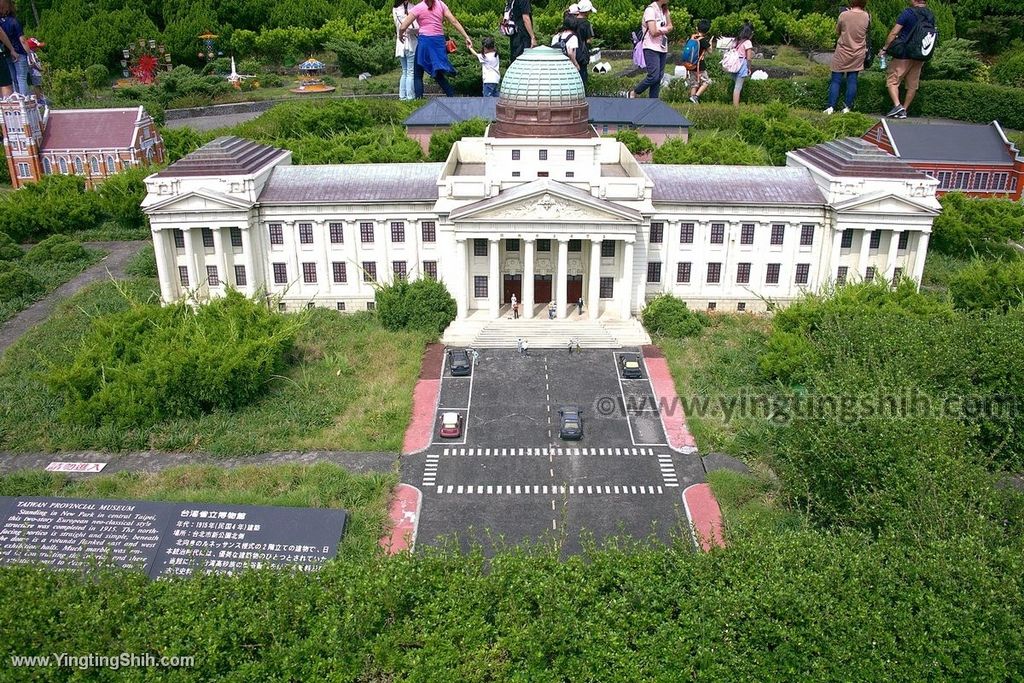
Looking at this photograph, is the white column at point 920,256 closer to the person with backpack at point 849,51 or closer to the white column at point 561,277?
the white column at point 561,277

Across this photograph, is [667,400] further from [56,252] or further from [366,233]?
[56,252]

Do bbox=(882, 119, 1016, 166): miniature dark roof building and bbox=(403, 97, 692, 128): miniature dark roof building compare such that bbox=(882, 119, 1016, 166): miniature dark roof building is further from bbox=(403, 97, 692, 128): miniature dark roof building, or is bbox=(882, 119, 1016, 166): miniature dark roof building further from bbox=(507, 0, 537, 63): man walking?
bbox=(507, 0, 537, 63): man walking

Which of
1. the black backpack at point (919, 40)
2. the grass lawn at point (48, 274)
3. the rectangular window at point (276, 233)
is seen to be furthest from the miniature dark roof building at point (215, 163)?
the black backpack at point (919, 40)

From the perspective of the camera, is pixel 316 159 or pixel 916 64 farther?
pixel 916 64

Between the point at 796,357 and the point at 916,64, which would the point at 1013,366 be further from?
the point at 916,64

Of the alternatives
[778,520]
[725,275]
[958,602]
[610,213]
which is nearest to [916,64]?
[725,275]
